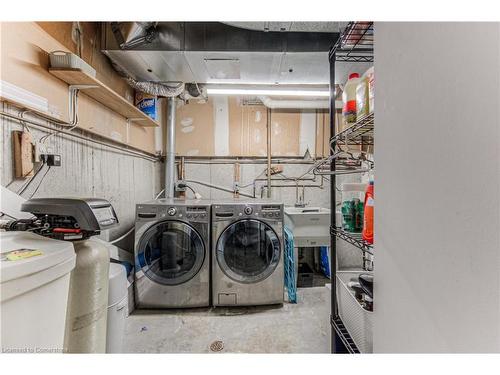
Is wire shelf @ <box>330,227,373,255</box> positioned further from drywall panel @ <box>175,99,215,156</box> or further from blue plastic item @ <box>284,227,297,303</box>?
drywall panel @ <box>175,99,215,156</box>

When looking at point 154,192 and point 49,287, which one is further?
point 154,192

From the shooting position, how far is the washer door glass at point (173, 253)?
7.34 feet

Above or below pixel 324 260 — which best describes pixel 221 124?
above

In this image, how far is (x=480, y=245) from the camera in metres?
0.47

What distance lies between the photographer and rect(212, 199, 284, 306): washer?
7.48ft

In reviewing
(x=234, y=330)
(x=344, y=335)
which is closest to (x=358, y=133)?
(x=344, y=335)

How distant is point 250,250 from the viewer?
7.64 feet

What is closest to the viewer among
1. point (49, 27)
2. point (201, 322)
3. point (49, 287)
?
point (49, 287)

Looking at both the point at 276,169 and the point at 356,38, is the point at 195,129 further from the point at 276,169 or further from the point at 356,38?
the point at 356,38

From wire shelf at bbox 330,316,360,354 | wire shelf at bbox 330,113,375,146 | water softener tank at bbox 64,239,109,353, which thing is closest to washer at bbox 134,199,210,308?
water softener tank at bbox 64,239,109,353

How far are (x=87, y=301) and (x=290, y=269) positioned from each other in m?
1.97

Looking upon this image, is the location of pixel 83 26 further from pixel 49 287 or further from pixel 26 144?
pixel 49 287
